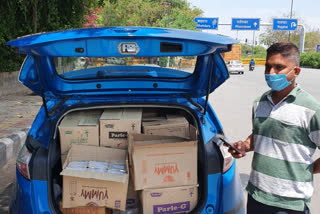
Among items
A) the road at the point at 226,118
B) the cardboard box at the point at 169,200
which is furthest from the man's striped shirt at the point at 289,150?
the road at the point at 226,118

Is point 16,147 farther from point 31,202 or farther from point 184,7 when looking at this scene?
point 184,7

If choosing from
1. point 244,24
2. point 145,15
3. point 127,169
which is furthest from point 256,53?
point 127,169

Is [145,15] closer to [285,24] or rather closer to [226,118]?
[285,24]

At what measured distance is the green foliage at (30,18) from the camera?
9438mm

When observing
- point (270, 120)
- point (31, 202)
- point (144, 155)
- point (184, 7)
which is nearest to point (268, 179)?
point (270, 120)

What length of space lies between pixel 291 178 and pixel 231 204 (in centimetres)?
59

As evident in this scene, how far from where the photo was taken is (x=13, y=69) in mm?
10695

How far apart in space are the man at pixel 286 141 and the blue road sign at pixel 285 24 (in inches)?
1507

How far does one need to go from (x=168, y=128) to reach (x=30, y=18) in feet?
31.0

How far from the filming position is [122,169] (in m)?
2.36

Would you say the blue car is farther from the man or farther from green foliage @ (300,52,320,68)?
green foliage @ (300,52,320,68)

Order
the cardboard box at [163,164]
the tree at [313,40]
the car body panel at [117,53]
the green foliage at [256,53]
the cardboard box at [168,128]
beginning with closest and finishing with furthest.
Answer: the car body panel at [117,53]
the cardboard box at [163,164]
the cardboard box at [168,128]
the green foliage at [256,53]
the tree at [313,40]

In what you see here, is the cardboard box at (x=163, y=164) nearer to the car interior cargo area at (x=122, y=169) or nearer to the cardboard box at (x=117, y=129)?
the car interior cargo area at (x=122, y=169)

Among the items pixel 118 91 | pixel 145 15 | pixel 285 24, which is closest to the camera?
pixel 118 91
